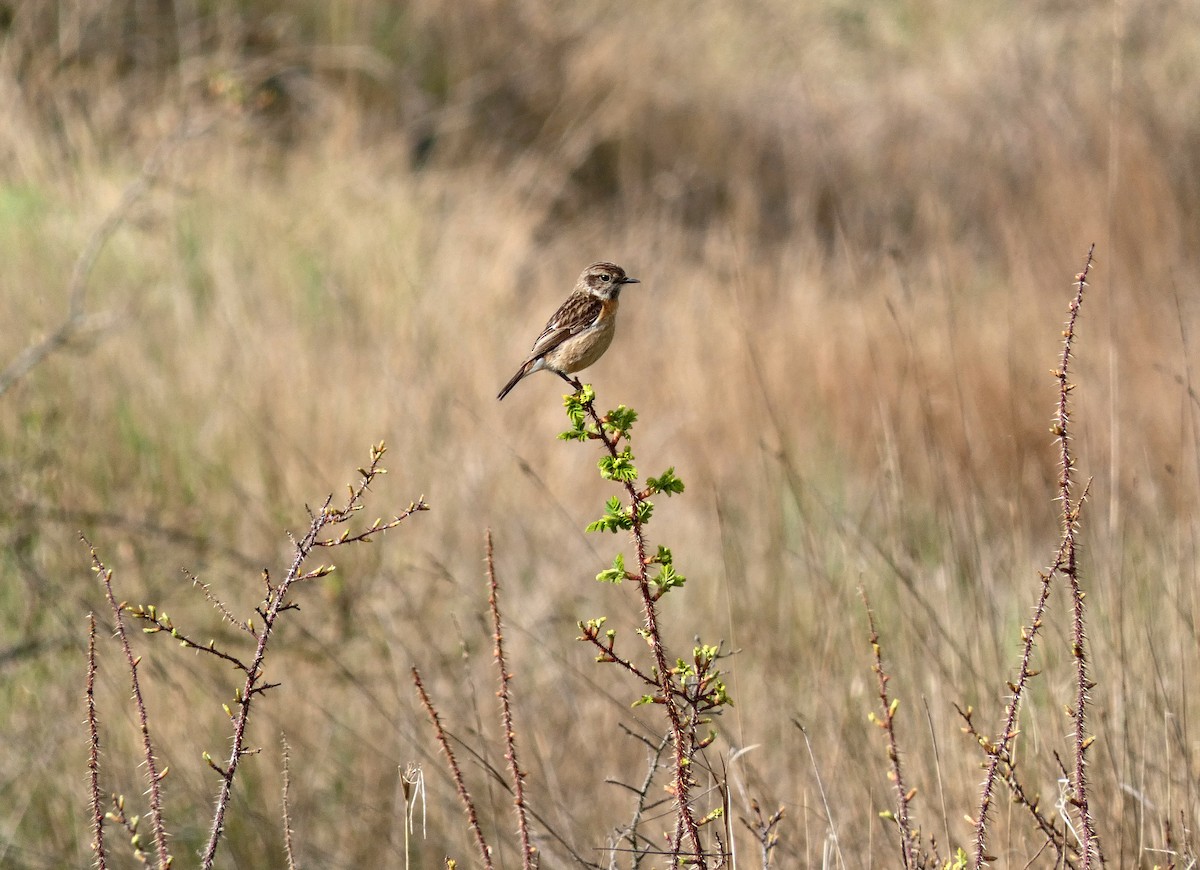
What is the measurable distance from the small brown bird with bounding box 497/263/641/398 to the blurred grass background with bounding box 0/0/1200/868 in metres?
0.58

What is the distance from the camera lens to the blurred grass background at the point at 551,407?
3.32 m

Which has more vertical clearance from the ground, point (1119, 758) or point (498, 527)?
point (498, 527)

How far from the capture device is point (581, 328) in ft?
8.61

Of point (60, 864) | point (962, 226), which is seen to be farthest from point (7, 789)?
point (962, 226)

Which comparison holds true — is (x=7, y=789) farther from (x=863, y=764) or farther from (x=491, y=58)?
(x=491, y=58)

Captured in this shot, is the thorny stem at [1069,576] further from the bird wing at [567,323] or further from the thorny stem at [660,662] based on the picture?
the bird wing at [567,323]

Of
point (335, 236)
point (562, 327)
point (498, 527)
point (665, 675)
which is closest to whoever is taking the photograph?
point (665, 675)

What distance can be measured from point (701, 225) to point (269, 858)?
8.56 metres

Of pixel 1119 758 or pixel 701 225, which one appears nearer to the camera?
pixel 1119 758

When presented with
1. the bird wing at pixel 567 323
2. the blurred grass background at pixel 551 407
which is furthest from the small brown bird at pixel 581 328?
the blurred grass background at pixel 551 407

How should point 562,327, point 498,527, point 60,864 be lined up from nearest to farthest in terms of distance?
point 562,327 → point 60,864 → point 498,527

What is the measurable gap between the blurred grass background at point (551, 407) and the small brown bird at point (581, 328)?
578mm

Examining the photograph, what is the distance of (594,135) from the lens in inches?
447

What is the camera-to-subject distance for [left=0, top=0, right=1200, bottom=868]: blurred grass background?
3.32 metres
